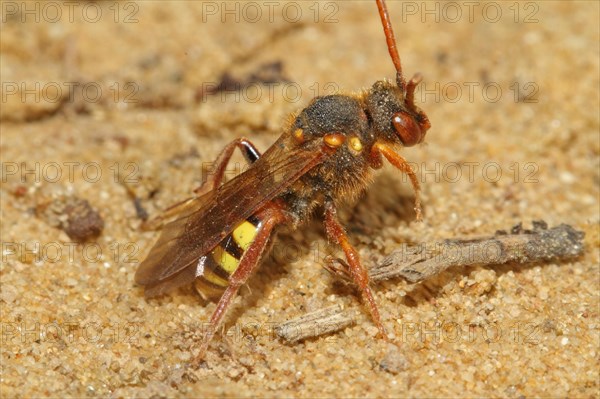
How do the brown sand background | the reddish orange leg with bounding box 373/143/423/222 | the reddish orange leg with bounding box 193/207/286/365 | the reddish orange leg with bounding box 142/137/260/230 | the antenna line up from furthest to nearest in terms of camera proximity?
the reddish orange leg with bounding box 142/137/260/230, the reddish orange leg with bounding box 373/143/423/222, the antenna, the reddish orange leg with bounding box 193/207/286/365, the brown sand background

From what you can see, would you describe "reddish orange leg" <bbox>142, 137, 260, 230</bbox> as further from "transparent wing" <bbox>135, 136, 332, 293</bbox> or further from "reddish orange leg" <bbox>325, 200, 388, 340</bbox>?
"reddish orange leg" <bbox>325, 200, 388, 340</bbox>

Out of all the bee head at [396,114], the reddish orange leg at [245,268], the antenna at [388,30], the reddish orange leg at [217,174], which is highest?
the antenna at [388,30]

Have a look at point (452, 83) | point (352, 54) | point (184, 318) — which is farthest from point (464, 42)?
point (184, 318)

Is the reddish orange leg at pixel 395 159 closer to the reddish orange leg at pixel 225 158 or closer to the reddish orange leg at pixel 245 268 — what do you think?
the reddish orange leg at pixel 245 268

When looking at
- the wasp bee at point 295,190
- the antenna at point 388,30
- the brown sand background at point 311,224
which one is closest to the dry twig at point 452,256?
the brown sand background at point 311,224

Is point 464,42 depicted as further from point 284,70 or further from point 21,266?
point 21,266

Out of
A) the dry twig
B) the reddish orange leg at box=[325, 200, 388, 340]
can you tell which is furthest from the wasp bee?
the dry twig
